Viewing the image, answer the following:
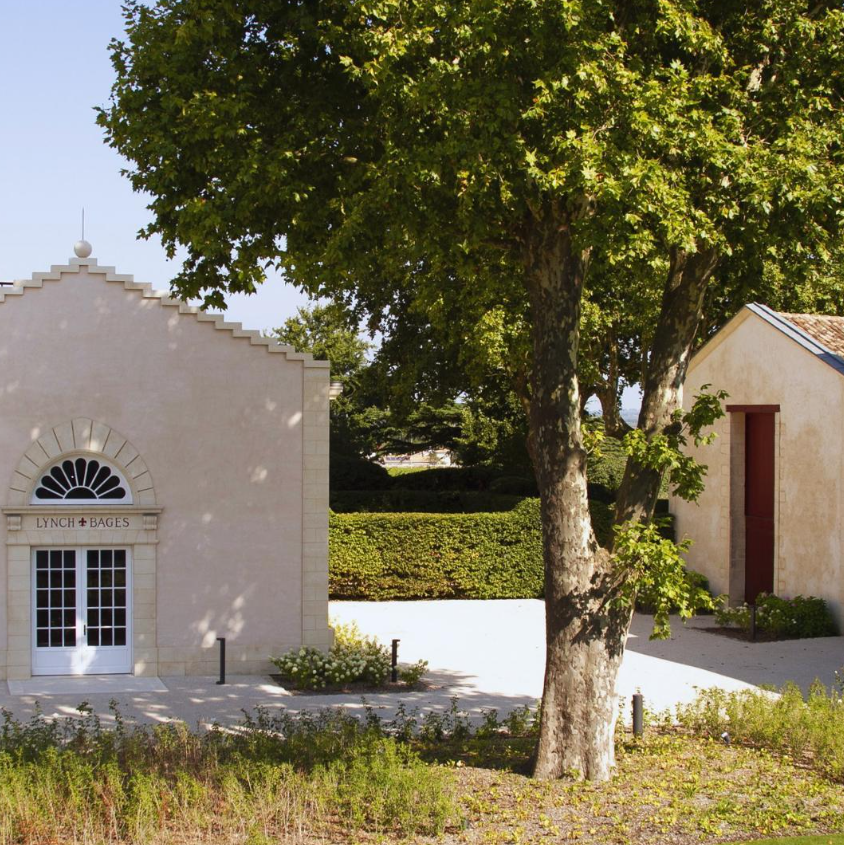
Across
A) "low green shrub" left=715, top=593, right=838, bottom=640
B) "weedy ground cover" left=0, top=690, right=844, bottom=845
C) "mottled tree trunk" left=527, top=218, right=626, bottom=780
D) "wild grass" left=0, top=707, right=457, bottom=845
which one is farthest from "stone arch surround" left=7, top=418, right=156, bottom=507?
"low green shrub" left=715, top=593, right=838, bottom=640

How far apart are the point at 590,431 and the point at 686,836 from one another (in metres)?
3.90

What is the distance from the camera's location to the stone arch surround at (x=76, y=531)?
1802 centimetres

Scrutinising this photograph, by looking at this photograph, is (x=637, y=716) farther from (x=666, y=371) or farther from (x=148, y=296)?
(x=148, y=296)

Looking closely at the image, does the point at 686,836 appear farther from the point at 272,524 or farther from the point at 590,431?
the point at 272,524

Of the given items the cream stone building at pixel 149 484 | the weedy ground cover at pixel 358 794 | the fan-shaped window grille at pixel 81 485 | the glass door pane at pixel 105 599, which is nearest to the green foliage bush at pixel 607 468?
the cream stone building at pixel 149 484

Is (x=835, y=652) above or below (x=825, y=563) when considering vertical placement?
below

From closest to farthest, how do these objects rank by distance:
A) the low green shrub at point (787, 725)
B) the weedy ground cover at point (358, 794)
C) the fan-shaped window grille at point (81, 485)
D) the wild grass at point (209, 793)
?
the wild grass at point (209, 793)
the weedy ground cover at point (358, 794)
the low green shrub at point (787, 725)
the fan-shaped window grille at point (81, 485)

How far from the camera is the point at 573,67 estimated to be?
10.9 m

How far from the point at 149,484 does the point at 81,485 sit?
41.9 inches

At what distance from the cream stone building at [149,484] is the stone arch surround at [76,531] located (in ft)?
0.07

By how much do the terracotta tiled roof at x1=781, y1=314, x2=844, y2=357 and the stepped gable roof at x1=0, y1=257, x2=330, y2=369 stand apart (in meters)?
10.6

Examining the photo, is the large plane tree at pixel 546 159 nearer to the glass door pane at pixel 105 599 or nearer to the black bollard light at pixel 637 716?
the black bollard light at pixel 637 716

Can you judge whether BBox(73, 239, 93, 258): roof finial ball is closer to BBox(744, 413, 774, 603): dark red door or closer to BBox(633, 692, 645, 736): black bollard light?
BBox(633, 692, 645, 736): black bollard light

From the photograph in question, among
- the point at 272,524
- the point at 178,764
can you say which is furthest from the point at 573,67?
the point at 272,524
